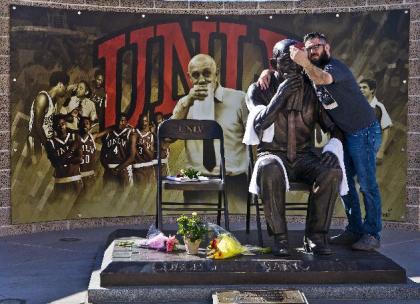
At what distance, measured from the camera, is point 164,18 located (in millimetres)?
8055

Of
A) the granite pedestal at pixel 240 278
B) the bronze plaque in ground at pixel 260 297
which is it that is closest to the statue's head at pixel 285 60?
the granite pedestal at pixel 240 278

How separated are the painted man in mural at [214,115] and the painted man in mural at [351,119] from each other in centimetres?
272

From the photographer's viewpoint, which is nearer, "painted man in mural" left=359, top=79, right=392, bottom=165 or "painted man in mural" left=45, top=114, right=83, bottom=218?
"painted man in mural" left=45, top=114, right=83, bottom=218

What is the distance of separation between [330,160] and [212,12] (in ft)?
12.1

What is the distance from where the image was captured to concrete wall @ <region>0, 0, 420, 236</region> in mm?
7270

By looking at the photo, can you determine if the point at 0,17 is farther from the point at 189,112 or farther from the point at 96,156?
the point at 189,112

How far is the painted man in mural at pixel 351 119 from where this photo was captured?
5.05 meters

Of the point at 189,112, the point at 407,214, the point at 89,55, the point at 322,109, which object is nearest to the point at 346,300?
the point at 322,109

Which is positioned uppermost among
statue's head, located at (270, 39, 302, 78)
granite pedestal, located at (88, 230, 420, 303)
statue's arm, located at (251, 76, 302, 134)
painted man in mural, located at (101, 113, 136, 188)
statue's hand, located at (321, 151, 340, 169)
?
statue's head, located at (270, 39, 302, 78)

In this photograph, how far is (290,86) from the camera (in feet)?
16.8

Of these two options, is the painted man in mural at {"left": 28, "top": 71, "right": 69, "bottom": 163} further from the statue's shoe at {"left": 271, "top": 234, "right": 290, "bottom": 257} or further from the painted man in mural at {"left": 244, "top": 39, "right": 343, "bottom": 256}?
the statue's shoe at {"left": 271, "top": 234, "right": 290, "bottom": 257}

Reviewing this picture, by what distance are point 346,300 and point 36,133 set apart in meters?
4.39

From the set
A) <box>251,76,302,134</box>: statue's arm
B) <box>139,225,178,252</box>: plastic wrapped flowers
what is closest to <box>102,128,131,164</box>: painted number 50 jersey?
<box>139,225,178,252</box>: plastic wrapped flowers

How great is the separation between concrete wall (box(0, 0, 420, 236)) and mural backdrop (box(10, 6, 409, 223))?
0.27 feet
